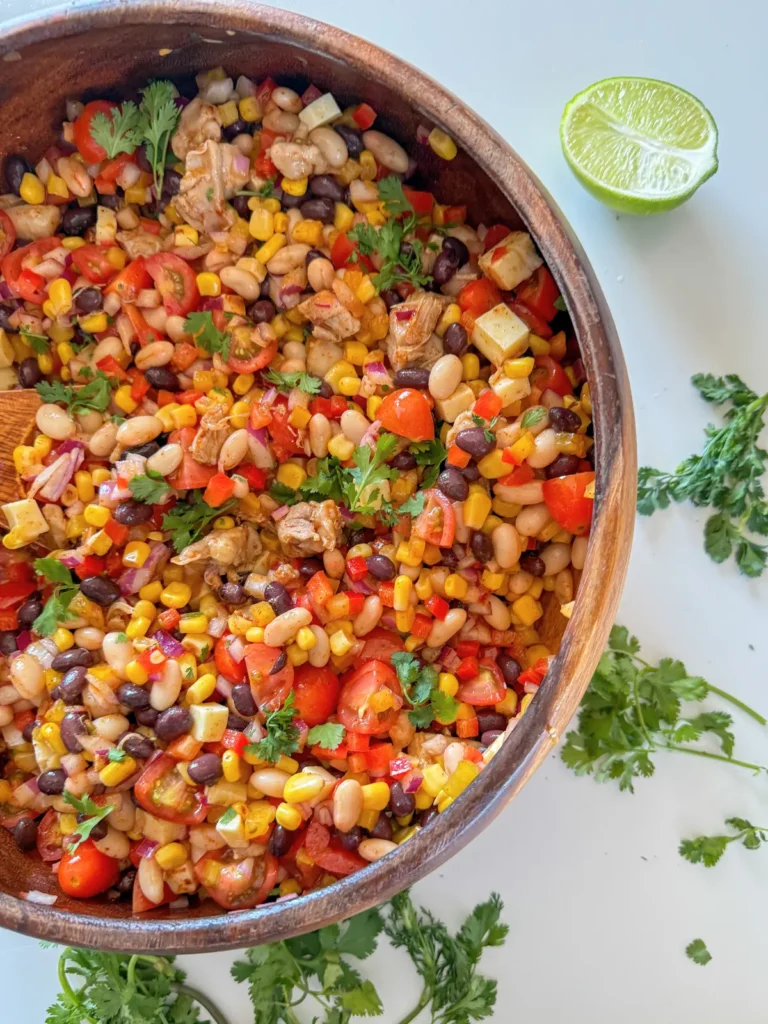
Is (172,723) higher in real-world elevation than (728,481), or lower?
lower

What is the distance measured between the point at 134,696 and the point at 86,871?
0.46 m

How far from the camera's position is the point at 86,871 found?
88.8 inches

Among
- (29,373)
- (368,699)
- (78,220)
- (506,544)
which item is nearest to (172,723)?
(368,699)

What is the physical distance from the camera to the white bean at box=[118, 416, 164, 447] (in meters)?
2.45

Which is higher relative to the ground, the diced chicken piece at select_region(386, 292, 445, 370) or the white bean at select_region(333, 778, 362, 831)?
the diced chicken piece at select_region(386, 292, 445, 370)

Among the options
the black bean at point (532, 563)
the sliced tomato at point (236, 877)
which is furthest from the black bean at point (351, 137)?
the sliced tomato at point (236, 877)

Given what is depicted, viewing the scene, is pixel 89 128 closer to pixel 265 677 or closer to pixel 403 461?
pixel 403 461

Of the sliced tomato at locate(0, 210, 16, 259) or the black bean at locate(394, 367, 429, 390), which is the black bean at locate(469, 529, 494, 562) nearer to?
the black bean at locate(394, 367, 429, 390)

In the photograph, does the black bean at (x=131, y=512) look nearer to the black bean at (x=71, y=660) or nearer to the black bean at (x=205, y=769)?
the black bean at (x=71, y=660)

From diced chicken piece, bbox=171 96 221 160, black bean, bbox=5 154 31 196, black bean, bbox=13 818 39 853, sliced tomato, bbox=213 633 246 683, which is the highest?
diced chicken piece, bbox=171 96 221 160

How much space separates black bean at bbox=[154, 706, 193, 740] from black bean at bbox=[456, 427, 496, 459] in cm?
103

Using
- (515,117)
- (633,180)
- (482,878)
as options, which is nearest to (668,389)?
(633,180)

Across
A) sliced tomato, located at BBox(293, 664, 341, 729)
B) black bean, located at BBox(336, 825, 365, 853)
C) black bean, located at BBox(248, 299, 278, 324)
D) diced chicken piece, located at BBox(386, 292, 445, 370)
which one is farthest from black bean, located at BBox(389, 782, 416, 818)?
black bean, located at BBox(248, 299, 278, 324)

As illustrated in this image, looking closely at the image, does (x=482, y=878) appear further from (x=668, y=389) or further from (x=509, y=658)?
(x=668, y=389)
